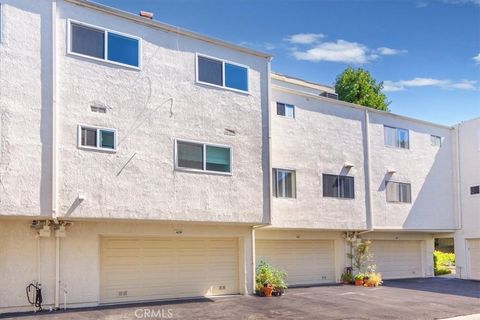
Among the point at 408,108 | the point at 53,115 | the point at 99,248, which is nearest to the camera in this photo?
the point at 53,115

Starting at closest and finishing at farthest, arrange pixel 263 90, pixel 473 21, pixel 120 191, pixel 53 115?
pixel 53 115 → pixel 120 191 → pixel 263 90 → pixel 473 21

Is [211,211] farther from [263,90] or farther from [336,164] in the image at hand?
[336,164]

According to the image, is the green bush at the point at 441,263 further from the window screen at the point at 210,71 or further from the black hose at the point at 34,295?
the black hose at the point at 34,295

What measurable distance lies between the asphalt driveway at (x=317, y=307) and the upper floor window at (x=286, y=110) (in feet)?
21.3

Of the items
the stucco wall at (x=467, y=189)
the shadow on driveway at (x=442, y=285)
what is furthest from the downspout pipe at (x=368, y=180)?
the stucco wall at (x=467, y=189)

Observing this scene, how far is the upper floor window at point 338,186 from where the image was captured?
1888 centimetres

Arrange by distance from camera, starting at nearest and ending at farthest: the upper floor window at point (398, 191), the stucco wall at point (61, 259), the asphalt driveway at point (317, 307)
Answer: the stucco wall at point (61, 259) → the asphalt driveway at point (317, 307) → the upper floor window at point (398, 191)

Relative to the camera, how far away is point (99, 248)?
1351cm

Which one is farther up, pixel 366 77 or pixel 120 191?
pixel 366 77

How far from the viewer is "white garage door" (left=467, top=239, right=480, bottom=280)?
22.8 m

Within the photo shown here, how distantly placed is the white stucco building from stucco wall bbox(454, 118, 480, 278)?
6294 millimetres

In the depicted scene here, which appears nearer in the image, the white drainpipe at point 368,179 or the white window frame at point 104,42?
the white window frame at point 104,42

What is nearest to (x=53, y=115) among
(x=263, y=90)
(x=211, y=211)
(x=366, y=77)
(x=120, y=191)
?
(x=120, y=191)

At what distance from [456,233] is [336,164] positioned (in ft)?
28.5
